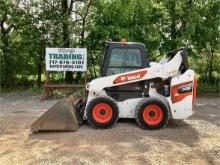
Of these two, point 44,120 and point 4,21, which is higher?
point 4,21

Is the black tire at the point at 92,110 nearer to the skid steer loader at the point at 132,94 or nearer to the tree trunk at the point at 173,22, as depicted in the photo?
the skid steer loader at the point at 132,94

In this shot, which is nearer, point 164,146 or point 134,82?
point 164,146

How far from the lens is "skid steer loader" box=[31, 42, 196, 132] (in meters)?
8.68

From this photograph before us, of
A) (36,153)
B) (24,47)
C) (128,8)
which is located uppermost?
A: (128,8)

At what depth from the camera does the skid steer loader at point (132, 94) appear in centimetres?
868

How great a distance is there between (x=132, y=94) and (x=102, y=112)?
759 millimetres

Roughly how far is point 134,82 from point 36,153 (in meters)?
2.81

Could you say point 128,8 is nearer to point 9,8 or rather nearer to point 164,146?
point 9,8

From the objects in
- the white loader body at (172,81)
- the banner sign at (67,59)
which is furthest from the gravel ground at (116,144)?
the banner sign at (67,59)

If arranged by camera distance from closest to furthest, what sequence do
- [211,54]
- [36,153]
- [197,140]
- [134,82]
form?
1. [36,153]
2. [197,140]
3. [134,82]
4. [211,54]

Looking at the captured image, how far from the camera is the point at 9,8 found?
1772 cm

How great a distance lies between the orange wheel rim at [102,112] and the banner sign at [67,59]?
17.9 feet

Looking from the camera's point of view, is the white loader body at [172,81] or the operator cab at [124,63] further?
the operator cab at [124,63]

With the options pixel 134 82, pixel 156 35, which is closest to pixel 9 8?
pixel 156 35
